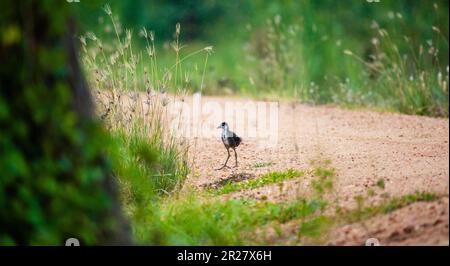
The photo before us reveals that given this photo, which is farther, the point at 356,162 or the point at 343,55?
the point at 343,55

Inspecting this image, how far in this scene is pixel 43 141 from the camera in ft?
11.7

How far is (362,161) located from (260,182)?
786 mm

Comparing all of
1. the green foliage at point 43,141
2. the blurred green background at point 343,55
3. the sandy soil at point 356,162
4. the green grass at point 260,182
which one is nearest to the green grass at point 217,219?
the sandy soil at point 356,162

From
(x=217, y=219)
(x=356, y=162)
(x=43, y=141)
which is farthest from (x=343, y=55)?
(x=43, y=141)

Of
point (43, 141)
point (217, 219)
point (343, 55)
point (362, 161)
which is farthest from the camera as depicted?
point (343, 55)

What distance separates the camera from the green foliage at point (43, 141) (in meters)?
3.48

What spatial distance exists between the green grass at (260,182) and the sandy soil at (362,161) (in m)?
0.11

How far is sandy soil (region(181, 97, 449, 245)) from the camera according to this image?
4.42m

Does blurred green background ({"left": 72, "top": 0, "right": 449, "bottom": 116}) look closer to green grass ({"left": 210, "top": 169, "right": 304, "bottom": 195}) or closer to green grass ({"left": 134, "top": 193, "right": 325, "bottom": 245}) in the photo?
green grass ({"left": 210, "top": 169, "right": 304, "bottom": 195})

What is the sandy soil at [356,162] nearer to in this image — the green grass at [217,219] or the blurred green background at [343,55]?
the green grass at [217,219]

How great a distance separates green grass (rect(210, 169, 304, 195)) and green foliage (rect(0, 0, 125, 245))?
7.49ft

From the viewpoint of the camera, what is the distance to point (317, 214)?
4926 millimetres

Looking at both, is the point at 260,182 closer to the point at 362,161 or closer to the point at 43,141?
the point at 362,161

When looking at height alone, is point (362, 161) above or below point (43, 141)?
below
